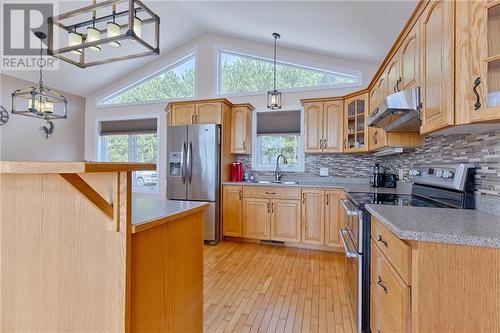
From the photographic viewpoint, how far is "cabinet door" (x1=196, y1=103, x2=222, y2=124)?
393 centimetres

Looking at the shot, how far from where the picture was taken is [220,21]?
3996 millimetres

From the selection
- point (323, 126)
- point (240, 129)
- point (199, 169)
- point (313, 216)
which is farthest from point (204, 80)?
point (313, 216)

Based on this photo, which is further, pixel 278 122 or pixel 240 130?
pixel 278 122

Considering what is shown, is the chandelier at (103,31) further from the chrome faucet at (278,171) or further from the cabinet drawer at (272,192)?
the chrome faucet at (278,171)

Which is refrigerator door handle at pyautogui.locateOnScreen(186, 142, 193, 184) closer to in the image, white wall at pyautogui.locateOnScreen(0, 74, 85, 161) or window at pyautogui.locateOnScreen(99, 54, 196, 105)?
window at pyautogui.locateOnScreen(99, 54, 196, 105)

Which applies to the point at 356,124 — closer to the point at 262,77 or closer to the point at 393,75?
the point at 393,75

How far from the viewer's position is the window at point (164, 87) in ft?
16.3

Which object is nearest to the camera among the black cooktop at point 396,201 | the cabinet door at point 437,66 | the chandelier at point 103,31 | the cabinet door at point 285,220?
the cabinet door at point 437,66

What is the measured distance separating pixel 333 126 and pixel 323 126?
145 millimetres

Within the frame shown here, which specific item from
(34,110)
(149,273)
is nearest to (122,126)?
(34,110)

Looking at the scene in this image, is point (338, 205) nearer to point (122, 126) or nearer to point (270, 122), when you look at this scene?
point (270, 122)

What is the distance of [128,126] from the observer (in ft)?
17.2

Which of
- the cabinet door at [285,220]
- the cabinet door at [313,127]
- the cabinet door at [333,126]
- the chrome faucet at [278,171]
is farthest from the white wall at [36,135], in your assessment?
the cabinet door at [333,126]

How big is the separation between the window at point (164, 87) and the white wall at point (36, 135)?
0.63 metres
